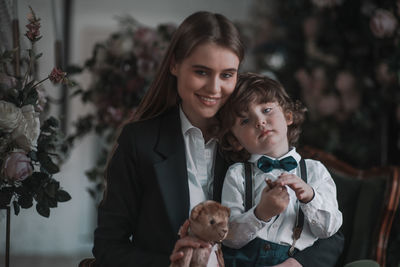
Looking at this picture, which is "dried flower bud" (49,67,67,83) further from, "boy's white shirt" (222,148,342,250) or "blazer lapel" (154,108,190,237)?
"boy's white shirt" (222,148,342,250)

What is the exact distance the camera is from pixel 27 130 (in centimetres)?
163

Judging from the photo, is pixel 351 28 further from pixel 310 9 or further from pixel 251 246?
pixel 251 246

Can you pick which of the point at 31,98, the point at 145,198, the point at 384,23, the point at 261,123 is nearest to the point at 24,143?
the point at 31,98

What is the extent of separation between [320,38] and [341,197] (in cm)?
197

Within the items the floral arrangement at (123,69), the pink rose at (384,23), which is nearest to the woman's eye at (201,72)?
the floral arrangement at (123,69)

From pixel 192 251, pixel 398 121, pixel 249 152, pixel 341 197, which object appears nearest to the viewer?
pixel 192 251

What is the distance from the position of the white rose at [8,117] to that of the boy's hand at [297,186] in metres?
0.86

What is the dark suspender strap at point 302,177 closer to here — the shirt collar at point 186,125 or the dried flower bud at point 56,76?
the shirt collar at point 186,125

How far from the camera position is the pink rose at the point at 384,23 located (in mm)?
3014

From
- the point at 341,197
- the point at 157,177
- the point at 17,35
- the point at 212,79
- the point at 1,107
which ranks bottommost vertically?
the point at 341,197

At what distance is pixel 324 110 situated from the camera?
379 cm

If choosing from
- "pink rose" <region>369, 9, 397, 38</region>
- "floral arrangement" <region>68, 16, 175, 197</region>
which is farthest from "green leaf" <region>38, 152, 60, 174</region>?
"pink rose" <region>369, 9, 397, 38</region>

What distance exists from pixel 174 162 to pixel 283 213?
399 millimetres

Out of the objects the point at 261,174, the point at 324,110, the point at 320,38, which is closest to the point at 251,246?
the point at 261,174
